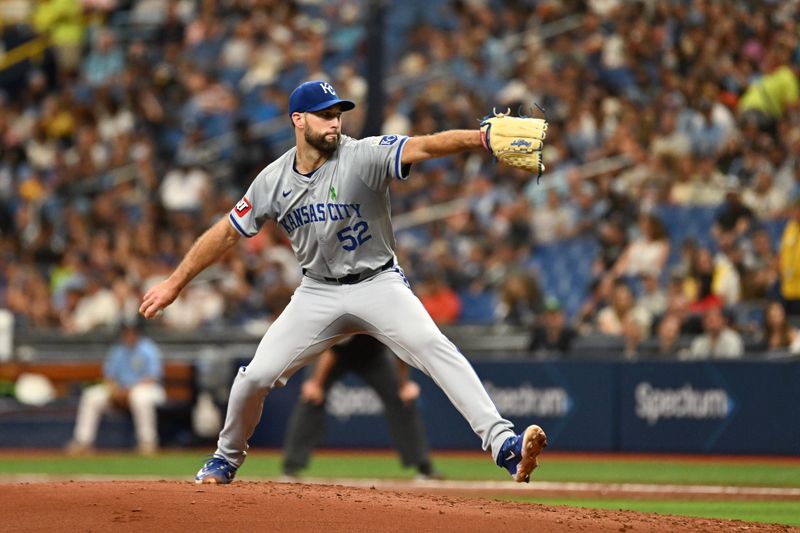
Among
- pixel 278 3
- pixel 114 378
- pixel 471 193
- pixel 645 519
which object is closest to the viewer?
pixel 645 519

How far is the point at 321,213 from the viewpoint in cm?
779

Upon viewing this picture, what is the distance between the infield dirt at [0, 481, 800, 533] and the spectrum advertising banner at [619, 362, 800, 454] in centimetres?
724

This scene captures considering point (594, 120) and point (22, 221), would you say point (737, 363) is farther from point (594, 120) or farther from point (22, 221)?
point (22, 221)

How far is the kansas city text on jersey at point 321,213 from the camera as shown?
25.4 ft

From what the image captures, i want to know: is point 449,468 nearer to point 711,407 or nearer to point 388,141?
point 711,407

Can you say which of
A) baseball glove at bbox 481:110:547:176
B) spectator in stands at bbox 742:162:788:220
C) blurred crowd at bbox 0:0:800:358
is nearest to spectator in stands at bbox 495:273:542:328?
blurred crowd at bbox 0:0:800:358

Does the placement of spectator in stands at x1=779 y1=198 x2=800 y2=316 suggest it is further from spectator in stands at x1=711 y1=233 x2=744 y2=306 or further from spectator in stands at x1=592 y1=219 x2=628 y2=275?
spectator in stands at x1=592 y1=219 x2=628 y2=275

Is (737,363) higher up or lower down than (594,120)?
lower down

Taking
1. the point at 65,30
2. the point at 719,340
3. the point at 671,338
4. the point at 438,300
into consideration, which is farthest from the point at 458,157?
the point at 65,30

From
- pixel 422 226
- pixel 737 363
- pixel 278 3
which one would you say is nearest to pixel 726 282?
pixel 737 363

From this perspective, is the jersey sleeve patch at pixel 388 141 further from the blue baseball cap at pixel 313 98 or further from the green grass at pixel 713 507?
the green grass at pixel 713 507

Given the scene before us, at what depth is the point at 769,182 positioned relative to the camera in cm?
1608

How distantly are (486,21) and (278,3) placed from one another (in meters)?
4.08

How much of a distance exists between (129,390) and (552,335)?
5.24 metres
